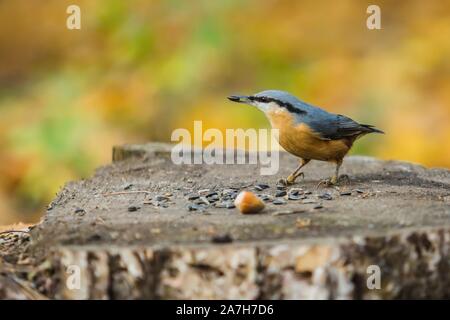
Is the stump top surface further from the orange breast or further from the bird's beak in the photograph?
the bird's beak

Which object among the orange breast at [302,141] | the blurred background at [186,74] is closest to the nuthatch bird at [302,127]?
the orange breast at [302,141]

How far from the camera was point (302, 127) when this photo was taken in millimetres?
4422

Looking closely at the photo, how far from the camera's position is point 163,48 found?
8102 millimetres

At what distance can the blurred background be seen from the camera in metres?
7.48

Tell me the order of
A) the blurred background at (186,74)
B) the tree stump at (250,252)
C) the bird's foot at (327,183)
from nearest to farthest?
the tree stump at (250,252)
the bird's foot at (327,183)
the blurred background at (186,74)

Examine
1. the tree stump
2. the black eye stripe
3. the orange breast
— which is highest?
the black eye stripe

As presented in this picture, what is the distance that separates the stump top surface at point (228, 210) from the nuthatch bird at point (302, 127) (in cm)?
17

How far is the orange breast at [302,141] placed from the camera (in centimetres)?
443

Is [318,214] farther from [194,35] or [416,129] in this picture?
[194,35]

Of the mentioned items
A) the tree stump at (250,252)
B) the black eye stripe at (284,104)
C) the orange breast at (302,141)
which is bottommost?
the tree stump at (250,252)

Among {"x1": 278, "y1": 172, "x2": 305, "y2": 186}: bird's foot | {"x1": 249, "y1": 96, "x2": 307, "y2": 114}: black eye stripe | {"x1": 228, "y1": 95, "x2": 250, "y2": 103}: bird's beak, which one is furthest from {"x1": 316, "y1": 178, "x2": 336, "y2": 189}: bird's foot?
{"x1": 228, "y1": 95, "x2": 250, "y2": 103}: bird's beak

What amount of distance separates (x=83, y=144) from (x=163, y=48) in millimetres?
1373

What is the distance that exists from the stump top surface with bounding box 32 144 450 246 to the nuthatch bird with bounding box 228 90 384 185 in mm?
166

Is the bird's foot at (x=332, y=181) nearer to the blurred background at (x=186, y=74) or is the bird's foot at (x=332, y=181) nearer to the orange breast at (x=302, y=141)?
the orange breast at (x=302, y=141)
